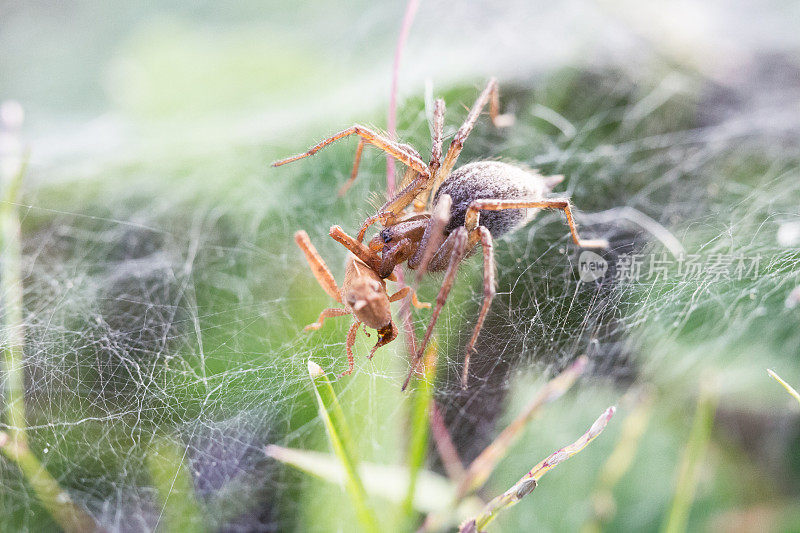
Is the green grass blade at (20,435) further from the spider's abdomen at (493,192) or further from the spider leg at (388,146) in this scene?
the spider's abdomen at (493,192)

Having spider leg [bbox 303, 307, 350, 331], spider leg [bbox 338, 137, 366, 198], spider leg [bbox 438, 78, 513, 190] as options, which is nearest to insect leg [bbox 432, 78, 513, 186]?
spider leg [bbox 438, 78, 513, 190]

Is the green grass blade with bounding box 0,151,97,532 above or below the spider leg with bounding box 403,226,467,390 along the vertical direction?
below

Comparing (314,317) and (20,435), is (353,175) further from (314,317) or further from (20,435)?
(20,435)

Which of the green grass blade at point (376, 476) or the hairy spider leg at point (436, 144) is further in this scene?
the hairy spider leg at point (436, 144)

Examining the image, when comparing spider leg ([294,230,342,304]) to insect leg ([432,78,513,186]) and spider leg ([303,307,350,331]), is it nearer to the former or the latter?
spider leg ([303,307,350,331])

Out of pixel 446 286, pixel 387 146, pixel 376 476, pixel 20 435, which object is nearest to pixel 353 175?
pixel 387 146

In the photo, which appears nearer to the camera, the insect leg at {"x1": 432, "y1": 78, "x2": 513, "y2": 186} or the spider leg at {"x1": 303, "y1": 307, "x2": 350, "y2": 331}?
the spider leg at {"x1": 303, "y1": 307, "x2": 350, "y2": 331}

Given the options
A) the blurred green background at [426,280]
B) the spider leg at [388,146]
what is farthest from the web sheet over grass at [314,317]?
the spider leg at [388,146]
